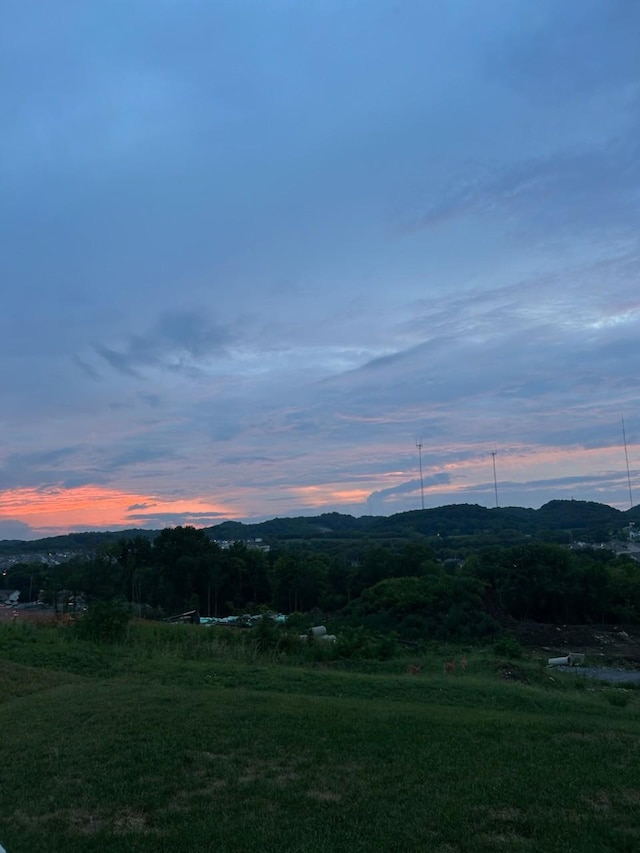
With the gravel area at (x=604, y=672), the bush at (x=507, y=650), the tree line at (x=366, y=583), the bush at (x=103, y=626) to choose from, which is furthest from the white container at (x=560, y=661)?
the bush at (x=103, y=626)

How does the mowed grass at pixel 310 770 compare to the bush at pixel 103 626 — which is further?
the bush at pixel 103 626

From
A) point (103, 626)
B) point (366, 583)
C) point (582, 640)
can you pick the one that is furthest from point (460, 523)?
point (103, 626)

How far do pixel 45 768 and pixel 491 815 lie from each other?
4342 millimetres

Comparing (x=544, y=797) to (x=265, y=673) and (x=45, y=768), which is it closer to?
(x=45, y=768)

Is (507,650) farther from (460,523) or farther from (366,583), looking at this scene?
(460,523)

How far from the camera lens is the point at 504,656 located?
19031mm

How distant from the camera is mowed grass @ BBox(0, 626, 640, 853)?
4969 millimetres

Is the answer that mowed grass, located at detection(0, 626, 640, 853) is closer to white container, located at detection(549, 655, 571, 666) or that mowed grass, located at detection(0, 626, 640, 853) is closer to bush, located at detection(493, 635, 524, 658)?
bush, located at detection(493, 635, 524, 658)

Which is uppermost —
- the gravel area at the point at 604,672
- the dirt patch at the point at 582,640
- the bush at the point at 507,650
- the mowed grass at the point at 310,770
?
the mowed grass at the point at 310,770

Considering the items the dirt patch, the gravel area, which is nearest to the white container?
the gravel area

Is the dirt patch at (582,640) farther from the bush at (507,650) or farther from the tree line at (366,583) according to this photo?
the bush at (507,650)

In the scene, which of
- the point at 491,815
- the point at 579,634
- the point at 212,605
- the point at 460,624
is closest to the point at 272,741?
the point at 491,815

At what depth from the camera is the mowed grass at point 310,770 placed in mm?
4969

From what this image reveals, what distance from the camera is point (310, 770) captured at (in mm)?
6410
